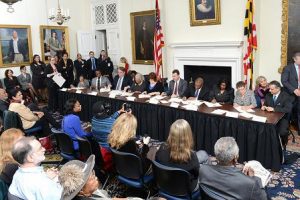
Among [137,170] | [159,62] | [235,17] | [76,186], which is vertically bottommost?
[137,170]

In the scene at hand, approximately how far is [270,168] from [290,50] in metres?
3.35

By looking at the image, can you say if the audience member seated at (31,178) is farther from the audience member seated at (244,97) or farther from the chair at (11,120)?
the audience member seated at (244,97)

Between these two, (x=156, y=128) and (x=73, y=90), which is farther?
(x=73, y=90)

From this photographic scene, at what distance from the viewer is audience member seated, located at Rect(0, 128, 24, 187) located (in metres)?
2.52

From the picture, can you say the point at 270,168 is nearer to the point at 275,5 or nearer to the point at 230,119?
the point at 230,119

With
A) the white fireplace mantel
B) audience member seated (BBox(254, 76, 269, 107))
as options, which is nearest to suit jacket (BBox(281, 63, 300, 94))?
audience member seated (BBox(254, 76, 269, 107))

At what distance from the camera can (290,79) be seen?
5914 mm

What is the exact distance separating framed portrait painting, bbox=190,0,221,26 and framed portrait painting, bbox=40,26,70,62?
4.78m

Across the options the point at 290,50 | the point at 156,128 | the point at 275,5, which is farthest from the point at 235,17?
the point at 156,128

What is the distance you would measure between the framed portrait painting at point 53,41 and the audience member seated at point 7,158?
25.0 feet

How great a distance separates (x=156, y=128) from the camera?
5695 mm

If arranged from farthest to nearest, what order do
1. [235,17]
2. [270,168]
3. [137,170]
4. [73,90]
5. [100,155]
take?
[73,90] < [235,17] < [270,168] < [100,155] < [137,170]

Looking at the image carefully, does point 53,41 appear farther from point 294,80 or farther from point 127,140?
point 127,140

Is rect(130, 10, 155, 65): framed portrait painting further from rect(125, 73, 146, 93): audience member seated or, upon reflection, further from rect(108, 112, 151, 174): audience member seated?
rect(108, 112, 151, 174): audience member seated
